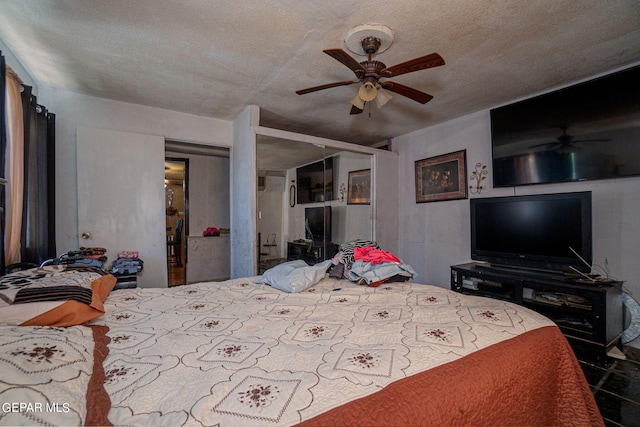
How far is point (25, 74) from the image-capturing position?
2561 mm

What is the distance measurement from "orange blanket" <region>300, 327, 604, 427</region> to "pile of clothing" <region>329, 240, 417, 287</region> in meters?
0.93

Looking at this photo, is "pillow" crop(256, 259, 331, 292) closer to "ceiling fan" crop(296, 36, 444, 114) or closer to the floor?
"ceiling fan" crop(296, 36, 444, 114)

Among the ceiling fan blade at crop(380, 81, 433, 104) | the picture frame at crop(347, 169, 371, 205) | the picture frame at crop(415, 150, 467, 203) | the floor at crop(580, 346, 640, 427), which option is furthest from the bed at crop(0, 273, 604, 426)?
the picture frame at crop(347, 169, 371, 205)

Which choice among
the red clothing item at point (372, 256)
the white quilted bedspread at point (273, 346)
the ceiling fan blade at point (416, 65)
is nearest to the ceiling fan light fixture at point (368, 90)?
the ceiling fan blade at point (416, 65)

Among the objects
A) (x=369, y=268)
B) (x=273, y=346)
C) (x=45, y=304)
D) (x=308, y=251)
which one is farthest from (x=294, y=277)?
(x=308, y=251)

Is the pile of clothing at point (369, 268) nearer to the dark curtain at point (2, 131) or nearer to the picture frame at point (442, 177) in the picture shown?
the picture frame at point (442, 177)

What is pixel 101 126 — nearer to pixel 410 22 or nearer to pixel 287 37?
pixel 287 37

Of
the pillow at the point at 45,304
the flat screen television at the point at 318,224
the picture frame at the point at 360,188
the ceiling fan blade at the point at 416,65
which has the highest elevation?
the ceiling fan blade at the point at 416,65

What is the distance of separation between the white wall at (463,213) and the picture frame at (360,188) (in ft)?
2.09

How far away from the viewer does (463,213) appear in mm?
3689

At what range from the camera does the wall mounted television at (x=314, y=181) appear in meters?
3.83

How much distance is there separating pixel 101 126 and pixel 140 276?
1.73 m

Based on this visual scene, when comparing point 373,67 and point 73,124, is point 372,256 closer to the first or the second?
point 373,67

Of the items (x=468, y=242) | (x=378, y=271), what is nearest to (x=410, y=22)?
(x=378, y=271)
